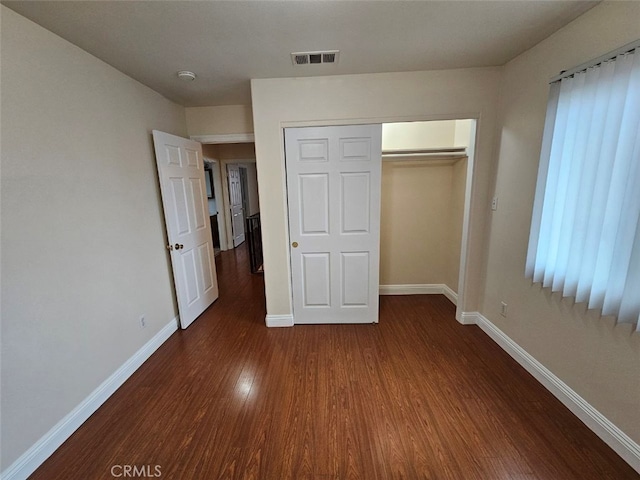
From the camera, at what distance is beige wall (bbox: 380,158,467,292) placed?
3240mm

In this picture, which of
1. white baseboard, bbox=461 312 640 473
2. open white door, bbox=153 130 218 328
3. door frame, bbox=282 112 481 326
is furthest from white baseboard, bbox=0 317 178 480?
white baseboard, bbox=461 312 640 473

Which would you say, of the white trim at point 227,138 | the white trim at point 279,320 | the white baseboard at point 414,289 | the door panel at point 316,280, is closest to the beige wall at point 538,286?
the white baseboard at point 414,289

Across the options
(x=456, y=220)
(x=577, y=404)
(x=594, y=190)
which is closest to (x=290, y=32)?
(x=594, y=190)

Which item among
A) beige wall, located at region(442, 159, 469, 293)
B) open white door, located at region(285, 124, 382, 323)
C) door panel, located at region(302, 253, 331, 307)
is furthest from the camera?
beige wall, located at region(442, 159, 469, 293)

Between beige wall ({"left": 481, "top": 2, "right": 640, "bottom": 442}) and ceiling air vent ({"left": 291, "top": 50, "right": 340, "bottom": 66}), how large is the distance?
149cm

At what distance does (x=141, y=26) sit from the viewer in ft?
5.28

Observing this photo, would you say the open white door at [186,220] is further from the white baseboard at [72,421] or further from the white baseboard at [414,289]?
the white baseboard at [414,289]

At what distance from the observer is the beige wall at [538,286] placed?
143 centimetres

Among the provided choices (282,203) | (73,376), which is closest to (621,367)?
(282,203)

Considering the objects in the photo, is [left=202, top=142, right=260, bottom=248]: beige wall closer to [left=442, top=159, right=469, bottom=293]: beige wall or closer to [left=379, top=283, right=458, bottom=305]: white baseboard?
[left=379, top=283, right=458, bottom=305]: white baseboard

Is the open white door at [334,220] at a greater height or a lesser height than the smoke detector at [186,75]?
lesser

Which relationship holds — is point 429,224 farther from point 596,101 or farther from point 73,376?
point 73,376

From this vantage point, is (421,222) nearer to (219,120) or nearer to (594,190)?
(594,190)

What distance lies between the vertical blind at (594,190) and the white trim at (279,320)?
7.33 feet
